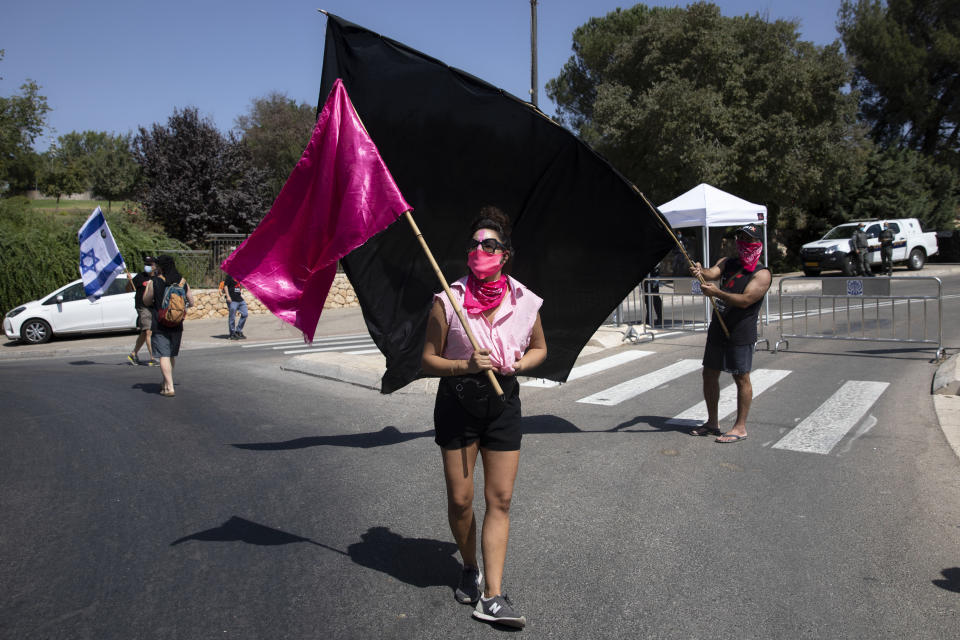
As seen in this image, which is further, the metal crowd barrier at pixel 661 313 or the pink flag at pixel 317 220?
the metal crowd barrier at pixel 661 313

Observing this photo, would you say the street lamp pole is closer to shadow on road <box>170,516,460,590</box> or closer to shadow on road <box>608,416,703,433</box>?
shadow on road <box>608,416,703,433</box>

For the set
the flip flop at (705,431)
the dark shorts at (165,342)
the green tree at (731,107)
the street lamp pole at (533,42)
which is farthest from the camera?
the green tree at (731,107)

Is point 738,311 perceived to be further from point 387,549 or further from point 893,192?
point 893,192

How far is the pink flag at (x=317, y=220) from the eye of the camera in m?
3.98

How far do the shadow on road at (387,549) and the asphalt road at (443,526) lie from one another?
2cm

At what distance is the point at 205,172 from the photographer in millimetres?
→ 29625

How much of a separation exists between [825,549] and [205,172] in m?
29.6

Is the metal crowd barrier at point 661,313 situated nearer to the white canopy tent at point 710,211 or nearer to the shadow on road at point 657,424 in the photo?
the white canopy tent at point 710,211

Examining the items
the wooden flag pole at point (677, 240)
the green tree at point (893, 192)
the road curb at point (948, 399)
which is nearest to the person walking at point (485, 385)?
the wooden flag pole at point (677, 240)

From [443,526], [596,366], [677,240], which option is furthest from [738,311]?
[596,366]

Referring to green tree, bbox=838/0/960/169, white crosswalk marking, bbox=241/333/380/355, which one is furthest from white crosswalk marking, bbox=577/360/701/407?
green tree, bbox=838/0/960/169

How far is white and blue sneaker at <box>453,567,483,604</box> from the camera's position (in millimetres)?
3643

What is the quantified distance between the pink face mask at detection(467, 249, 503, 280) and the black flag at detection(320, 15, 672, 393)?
1.02 metres

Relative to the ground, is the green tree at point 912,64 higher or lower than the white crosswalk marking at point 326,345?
higher
